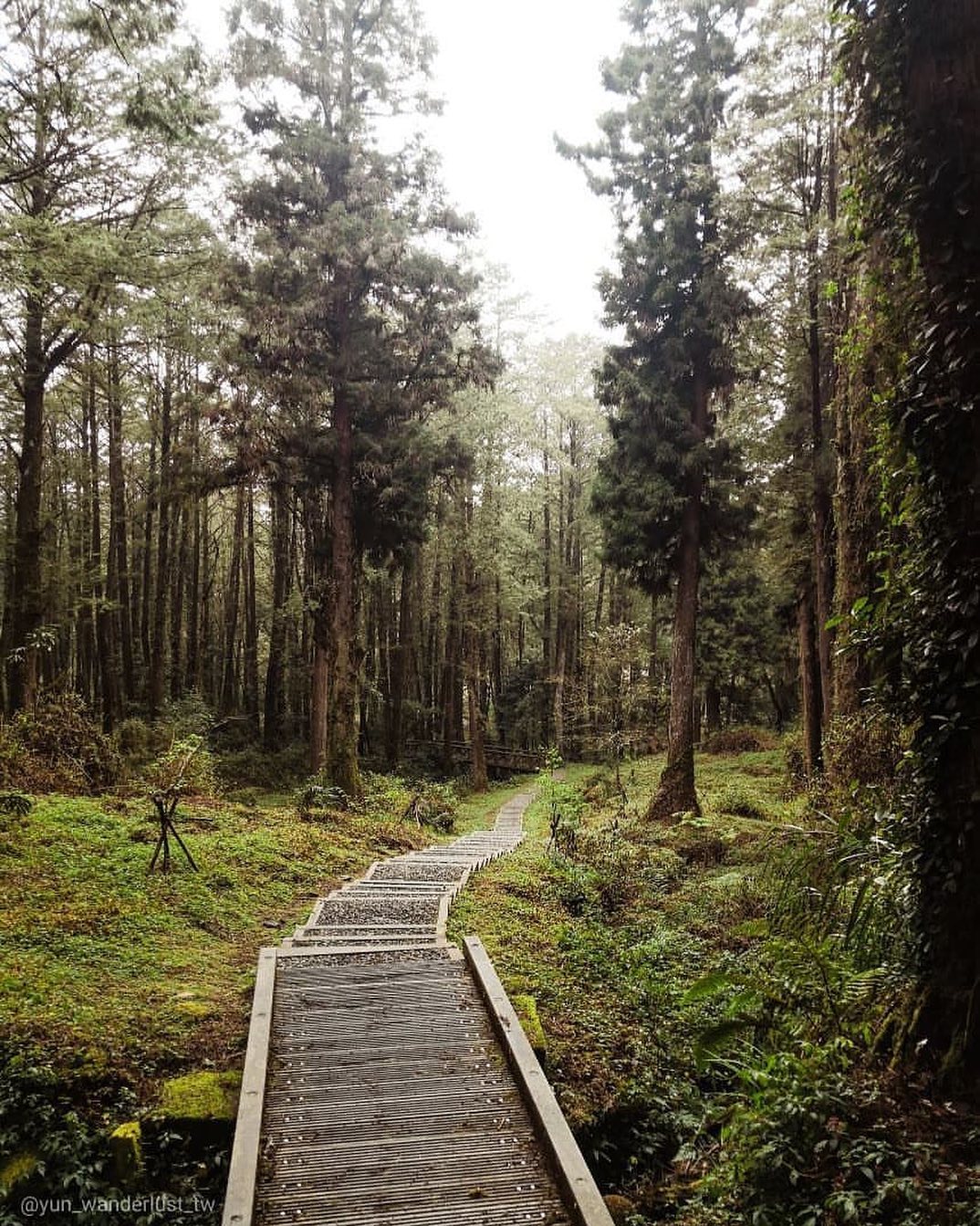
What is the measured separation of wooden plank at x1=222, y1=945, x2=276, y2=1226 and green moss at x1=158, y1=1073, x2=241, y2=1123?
10 centimetres

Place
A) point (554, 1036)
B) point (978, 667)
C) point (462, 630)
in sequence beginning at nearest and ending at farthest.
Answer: point (978, 667), point (554, 1036), point (462, 630)

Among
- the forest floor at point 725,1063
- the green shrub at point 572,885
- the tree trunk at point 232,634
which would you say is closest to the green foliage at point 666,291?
the green shrub at point 572,885

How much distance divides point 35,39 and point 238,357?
6.24m

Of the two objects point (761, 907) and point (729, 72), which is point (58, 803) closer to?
point (761, 907)

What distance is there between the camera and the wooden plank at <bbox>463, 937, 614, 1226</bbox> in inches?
140

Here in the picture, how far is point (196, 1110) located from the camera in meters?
4.41

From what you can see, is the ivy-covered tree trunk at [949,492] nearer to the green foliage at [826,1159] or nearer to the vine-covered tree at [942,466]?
the vine-covered tree at [942,466]

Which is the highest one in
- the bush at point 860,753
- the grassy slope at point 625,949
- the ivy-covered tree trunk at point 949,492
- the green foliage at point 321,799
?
the ivy-covered tree trunk at point 949,492

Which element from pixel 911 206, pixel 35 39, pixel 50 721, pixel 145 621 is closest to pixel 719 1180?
pixel 911 206

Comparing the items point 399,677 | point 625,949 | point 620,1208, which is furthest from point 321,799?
point 399,677

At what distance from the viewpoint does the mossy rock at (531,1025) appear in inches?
204

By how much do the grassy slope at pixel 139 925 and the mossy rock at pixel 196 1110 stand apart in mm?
285

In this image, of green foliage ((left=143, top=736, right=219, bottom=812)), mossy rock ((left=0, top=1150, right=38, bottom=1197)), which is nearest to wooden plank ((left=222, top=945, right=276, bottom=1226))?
mossy rock ((left=0, top=1150, right=38, bottom=1197))

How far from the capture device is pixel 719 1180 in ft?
12.5
